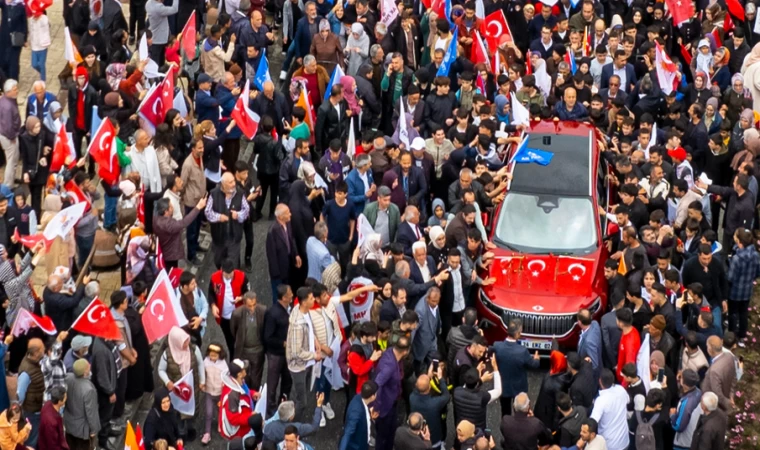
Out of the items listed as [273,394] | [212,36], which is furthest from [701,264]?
[212,36]

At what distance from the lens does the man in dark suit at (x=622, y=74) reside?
2453 centimetres

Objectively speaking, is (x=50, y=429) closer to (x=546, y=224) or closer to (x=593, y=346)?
(x=593, y=346)

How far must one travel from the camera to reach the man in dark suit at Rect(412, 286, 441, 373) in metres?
18.7

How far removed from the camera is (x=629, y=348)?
60.2 feet

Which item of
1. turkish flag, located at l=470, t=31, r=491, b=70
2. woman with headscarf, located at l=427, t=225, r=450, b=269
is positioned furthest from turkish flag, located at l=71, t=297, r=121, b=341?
turkish flag, located at l=470, t=31, r=491, b=70

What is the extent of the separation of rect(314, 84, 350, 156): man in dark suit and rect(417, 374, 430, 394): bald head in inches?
253

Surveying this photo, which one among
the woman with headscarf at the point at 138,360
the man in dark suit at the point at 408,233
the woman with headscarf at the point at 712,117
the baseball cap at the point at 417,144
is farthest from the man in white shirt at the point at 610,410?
the woman with headscarf at the point at 712,117

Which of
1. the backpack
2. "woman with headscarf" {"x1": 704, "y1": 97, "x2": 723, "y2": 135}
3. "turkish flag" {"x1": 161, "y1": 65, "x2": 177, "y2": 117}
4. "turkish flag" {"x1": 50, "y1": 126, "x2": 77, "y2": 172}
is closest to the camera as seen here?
the backpack

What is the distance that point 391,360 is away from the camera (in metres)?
17.8

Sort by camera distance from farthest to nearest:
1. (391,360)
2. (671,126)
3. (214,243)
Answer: (671,126), (214,243), (391,360)

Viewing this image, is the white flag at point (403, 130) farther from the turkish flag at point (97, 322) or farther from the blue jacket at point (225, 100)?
the turkish flag at point (97, 322)

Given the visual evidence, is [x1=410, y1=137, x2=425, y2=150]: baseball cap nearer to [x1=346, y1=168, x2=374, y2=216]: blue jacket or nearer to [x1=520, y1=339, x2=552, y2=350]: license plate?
[x1=346, y1=168, x2=374, y2=216]: blue jacket

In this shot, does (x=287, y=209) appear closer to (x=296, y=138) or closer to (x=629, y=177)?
(x=296, y=138)

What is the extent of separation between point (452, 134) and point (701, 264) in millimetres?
4061
